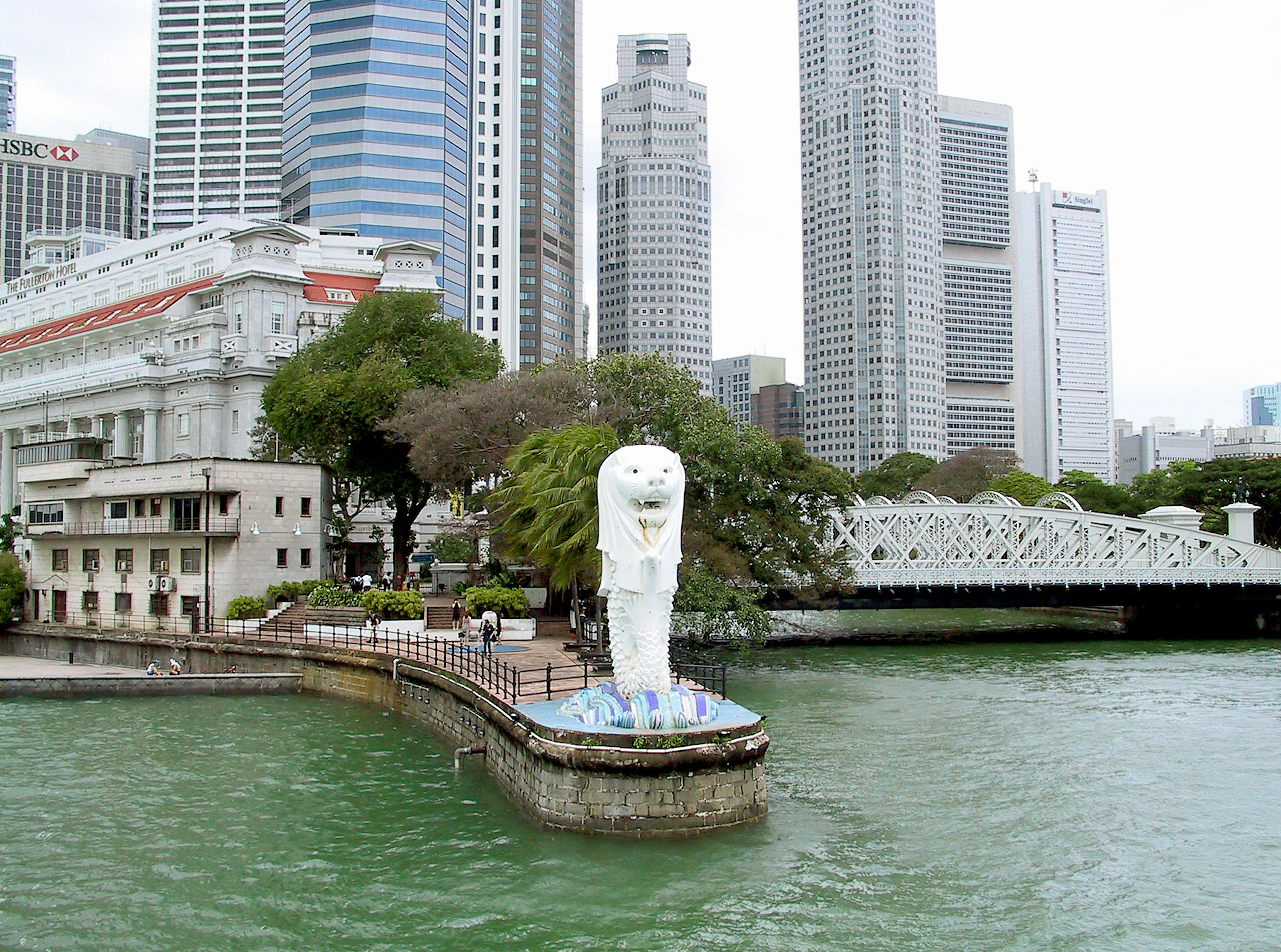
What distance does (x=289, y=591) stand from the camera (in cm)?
4500

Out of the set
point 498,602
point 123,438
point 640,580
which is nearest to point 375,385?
point 498,602

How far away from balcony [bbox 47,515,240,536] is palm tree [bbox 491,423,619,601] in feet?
47.4

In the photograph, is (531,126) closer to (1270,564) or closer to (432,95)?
(432,95)

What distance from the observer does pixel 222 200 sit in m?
140

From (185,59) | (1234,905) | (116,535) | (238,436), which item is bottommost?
(1234,905)

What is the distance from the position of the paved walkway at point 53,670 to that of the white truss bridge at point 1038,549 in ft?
104

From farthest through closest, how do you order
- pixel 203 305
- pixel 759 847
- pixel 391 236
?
pixel 391 236, pixel 203 305, pixel 759 847

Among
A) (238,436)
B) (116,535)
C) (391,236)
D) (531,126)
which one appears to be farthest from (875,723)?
(531,126)

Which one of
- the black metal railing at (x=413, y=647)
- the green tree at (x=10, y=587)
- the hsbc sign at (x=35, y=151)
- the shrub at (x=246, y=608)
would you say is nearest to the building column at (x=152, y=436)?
the green tree at (x=10, y=587)

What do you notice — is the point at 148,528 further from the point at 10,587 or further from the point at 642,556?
the point at 642,556

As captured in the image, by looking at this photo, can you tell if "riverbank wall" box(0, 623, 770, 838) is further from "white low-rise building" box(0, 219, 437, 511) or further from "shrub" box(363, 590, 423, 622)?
"white low-rise building" box(0, 219, 437, 511)

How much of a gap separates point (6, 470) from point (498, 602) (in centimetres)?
5794

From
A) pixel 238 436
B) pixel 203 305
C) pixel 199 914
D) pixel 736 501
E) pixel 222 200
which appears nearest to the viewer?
pixel 199 914

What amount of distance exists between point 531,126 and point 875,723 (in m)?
102
